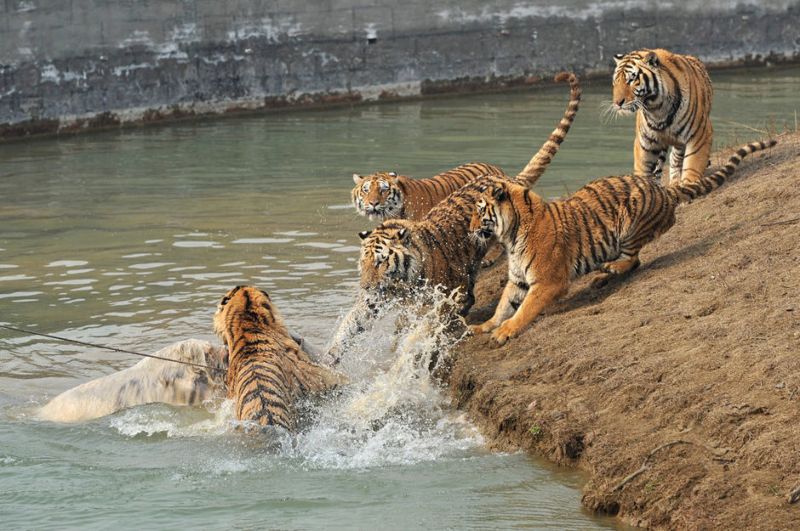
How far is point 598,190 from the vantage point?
6664mm

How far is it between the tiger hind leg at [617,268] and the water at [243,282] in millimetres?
986

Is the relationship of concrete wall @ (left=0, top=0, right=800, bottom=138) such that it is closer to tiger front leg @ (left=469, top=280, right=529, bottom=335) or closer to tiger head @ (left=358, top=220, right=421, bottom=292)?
tiger head @ (left=358, top=220, right=421, bottom=292)

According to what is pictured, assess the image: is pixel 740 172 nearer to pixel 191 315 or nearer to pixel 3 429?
pixel 191 315

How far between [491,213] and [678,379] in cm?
166

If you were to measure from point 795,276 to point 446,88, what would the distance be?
11.7m

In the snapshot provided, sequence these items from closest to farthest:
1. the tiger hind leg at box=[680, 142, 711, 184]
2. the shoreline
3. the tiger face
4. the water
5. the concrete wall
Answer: the water
the tiger face
the tiger hind leg at box=[680, 142, 711, 184]
the concrete wall
the shoreline

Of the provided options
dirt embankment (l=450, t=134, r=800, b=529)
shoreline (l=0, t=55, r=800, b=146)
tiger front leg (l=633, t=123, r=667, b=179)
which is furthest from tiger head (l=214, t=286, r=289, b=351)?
shoreline (l=0, t=55, r=800, b=146)

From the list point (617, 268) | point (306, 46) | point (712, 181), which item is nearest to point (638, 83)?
point (712, 181)

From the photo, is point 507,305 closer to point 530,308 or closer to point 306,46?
point 530,308

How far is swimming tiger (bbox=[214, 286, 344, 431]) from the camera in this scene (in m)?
5.50

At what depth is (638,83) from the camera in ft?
25.9

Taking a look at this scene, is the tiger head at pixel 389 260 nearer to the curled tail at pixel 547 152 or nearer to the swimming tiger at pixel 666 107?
the curled tail at pixel 547 152

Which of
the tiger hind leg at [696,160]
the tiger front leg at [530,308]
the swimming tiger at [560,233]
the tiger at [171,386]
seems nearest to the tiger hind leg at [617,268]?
the swimming tiger at [560,233]

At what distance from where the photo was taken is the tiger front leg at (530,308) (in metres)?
6.21
